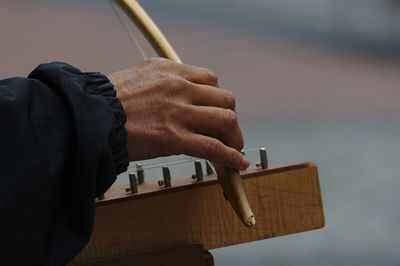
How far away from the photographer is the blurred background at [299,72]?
1.90 meters

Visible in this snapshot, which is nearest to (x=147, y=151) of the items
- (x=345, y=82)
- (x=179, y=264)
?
(x=179, y=264)

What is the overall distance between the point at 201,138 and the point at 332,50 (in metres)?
2.95

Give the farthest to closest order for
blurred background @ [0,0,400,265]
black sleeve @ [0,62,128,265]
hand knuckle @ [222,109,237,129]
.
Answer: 1. blurred background @ [0,0,400,265]
2. hand knuckle @ [222,109,237,129]
3. black sleeve @ [0,62,128,265]

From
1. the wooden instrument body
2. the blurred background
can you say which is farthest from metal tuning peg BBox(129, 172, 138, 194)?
the blurred background

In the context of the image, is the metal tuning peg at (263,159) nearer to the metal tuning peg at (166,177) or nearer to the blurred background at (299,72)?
the metal tuning peg at (166,177)

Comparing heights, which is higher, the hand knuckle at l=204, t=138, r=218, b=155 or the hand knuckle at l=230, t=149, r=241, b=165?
the hand knuckle at l=204, t=138, r=218, b=155

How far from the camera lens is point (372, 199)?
2020 mm

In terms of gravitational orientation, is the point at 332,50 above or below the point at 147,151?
above

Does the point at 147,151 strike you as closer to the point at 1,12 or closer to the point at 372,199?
the point at 372,199

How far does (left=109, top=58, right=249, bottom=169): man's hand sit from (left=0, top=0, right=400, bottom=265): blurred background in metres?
1.31

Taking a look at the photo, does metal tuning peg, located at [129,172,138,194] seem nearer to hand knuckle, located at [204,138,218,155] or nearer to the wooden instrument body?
the wooden instrument body

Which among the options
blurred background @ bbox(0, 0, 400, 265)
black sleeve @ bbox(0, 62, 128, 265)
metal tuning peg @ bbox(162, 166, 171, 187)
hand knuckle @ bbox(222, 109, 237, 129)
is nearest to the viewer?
black sleeve @ bbox(0, 62, 128, 265)

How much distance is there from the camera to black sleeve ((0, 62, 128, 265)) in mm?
422

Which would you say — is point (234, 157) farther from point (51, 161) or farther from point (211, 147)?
point (51, 161)
